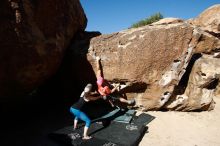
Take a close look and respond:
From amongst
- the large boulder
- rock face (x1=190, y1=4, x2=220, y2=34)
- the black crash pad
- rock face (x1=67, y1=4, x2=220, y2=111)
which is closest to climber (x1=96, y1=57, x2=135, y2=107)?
rock face (x1=67, y1=4, x2=220, y2=111)

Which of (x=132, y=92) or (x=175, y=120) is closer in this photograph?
(x=175, y=120)

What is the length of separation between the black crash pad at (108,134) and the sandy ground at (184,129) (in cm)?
27

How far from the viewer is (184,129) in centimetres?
699

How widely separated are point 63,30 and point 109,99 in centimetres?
266

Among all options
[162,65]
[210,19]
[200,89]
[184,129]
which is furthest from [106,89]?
[210,19]

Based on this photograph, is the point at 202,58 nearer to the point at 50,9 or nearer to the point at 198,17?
the point at 50,9

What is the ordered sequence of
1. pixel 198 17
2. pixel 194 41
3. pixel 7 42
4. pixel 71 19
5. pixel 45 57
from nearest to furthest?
Result: 1. pixel 7 42
2. pixel 45 57
3. pixel 194 41
4. pixel 71 19
5. pixel 198 17

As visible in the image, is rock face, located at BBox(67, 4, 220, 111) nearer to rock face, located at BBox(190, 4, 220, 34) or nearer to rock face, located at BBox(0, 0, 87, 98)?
rock face, located at BBox(0, 0, 87, 98)

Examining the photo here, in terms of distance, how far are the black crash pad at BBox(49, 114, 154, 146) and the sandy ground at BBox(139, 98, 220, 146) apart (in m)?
0.27

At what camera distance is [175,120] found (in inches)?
297

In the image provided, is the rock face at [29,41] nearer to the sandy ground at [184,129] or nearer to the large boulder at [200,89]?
the sandy ground at [184,129]

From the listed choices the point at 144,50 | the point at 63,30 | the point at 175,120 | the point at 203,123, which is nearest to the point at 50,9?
the point at 63,30

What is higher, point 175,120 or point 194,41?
point 194,41

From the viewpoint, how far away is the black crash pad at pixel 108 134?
238 inches
